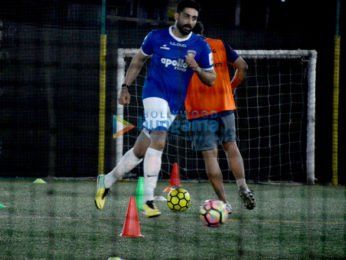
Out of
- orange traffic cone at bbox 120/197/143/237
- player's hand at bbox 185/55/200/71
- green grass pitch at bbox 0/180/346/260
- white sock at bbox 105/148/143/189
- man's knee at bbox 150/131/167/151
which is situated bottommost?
green grass pitch at bbox 0/180/346/260

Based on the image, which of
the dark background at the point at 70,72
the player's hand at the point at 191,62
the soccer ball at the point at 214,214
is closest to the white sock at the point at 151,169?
the soccer ball at the point at 214,214

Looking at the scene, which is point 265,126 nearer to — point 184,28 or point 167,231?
point 184,28

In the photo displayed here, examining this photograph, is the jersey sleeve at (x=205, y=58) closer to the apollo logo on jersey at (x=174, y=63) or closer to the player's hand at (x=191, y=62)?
the apollo logo on jersey at (x=174, y=63)

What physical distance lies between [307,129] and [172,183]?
2.90 m

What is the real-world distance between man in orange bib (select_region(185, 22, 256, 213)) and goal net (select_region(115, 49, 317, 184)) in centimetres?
347

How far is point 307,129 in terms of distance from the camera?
9.41m

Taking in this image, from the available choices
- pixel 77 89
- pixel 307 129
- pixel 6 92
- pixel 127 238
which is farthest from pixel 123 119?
pixel 127 238

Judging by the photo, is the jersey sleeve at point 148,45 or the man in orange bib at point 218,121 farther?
the man in orange bib at point 218,121

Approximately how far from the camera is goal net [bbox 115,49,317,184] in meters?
9.63

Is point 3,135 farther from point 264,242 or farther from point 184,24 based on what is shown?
point 264,242

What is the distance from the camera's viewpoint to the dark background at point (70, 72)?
930 cm

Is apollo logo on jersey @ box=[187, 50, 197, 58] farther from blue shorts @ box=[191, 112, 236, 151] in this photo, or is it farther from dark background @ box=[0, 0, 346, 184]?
dark background @ box=[0, 0, 346, 184]

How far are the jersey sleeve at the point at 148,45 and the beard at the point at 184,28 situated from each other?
0.25 metres

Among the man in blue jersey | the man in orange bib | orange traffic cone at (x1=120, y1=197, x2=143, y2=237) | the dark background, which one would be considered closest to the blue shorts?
the man in orange bib
